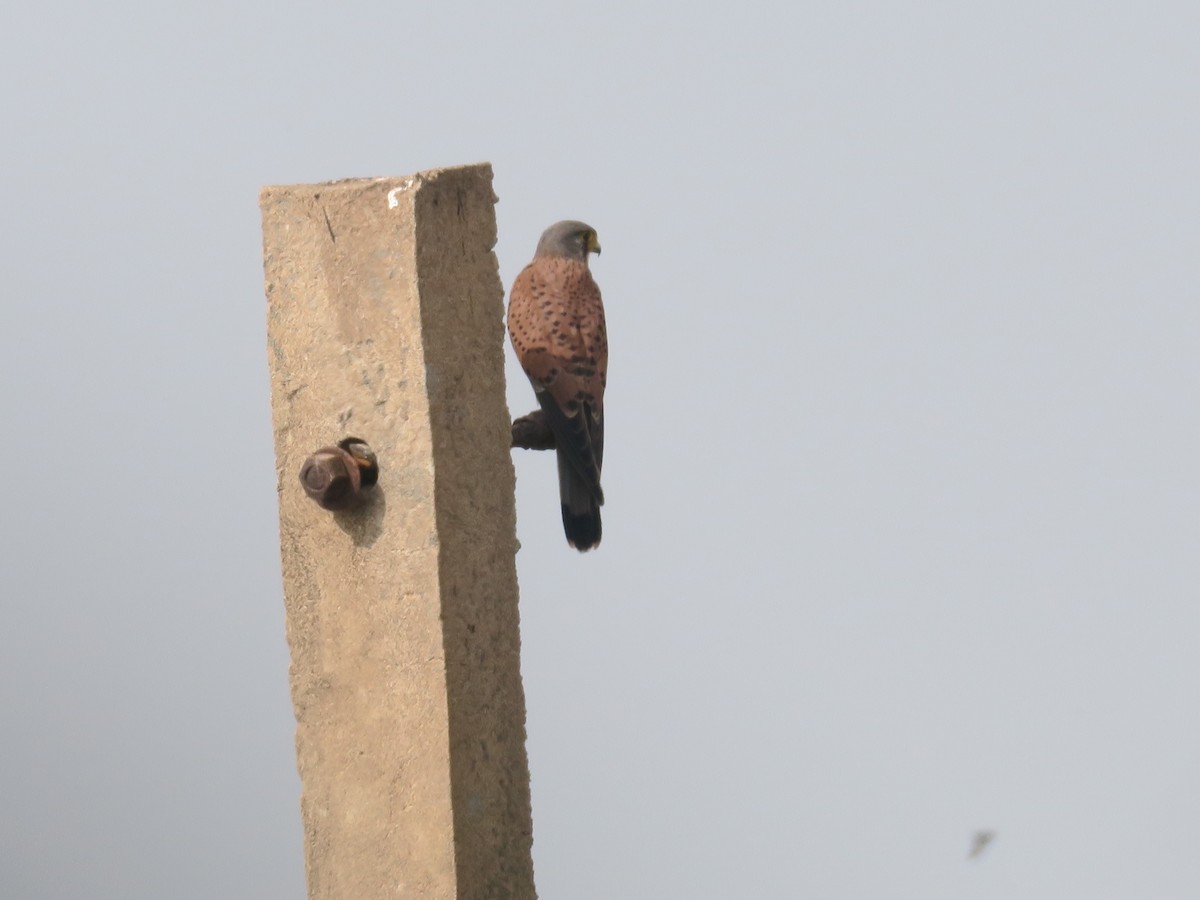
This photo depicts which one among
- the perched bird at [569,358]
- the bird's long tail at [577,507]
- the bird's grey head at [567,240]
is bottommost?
the bird's long tail at [577,507]

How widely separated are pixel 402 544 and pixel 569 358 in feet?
2.18

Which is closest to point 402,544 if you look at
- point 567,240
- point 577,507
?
point 577,507

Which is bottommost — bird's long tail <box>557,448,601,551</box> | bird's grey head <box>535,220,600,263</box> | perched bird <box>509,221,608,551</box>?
bird's long tail <box>557,448,601,551</box>

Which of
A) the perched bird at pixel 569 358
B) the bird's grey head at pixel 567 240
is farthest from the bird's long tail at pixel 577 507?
the bird's grey head at pixel 567 240

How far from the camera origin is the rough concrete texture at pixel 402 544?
2.23 m

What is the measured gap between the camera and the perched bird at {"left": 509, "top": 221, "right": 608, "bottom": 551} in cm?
279

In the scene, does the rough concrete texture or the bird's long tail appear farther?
the bird's long tail

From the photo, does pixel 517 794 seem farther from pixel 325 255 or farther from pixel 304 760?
pixel 325 255

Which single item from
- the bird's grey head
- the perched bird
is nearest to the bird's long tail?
the perched bird

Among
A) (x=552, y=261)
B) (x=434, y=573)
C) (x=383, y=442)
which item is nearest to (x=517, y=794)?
(x=434, y=573)

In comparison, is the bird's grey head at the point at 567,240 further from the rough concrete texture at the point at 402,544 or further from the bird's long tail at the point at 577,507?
the rough concrete texture at the point at 402,544

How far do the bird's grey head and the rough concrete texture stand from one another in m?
0.51

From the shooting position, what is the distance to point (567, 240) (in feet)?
9.41

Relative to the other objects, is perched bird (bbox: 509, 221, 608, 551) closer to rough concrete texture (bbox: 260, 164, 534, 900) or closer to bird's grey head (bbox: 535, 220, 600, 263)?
bird's grey head (bbox: 535, 220, 600, 263)
